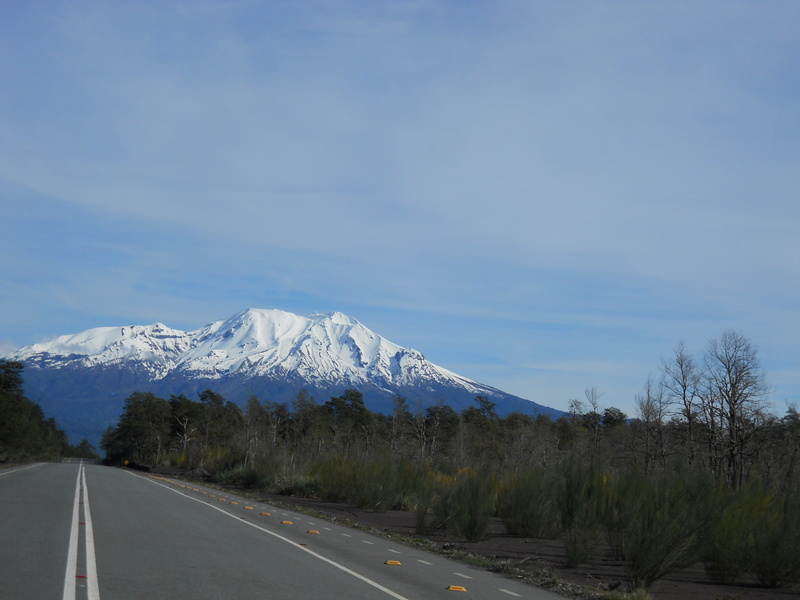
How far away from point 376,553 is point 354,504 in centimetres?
1353

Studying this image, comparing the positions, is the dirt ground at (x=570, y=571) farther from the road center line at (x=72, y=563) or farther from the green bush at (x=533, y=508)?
the road center line at (x=72, y=563)

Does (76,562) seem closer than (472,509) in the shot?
Yes

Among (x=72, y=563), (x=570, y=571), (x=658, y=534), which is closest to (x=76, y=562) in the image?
(x=72, y=563)

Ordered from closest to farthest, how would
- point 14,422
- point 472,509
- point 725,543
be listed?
point 725,543 → point 472,509 → point 14,422

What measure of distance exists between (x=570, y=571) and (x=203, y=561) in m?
6.96

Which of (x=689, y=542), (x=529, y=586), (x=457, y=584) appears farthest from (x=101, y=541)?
(x=689, y=542)

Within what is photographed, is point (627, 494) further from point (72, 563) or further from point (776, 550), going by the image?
point (72, 563)

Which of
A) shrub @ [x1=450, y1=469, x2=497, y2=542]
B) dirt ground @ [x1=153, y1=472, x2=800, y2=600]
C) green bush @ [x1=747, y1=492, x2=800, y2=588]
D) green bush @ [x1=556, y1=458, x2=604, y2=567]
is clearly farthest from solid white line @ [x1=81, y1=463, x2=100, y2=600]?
green bush @ [x1=747, y1=492, x2=800, y2=588]

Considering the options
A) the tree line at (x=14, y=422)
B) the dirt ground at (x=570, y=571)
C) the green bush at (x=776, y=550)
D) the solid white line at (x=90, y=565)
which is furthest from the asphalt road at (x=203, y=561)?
the tree line at (x=14, y=422)

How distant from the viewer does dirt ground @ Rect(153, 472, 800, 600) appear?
12.2 metres

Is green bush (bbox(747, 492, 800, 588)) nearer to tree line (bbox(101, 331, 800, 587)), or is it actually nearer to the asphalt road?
tree line (bbox(101, 331, 800, 587))

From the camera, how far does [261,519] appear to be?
63.2 feet

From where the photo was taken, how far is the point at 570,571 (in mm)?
13992

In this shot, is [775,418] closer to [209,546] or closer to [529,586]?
[529,586]
